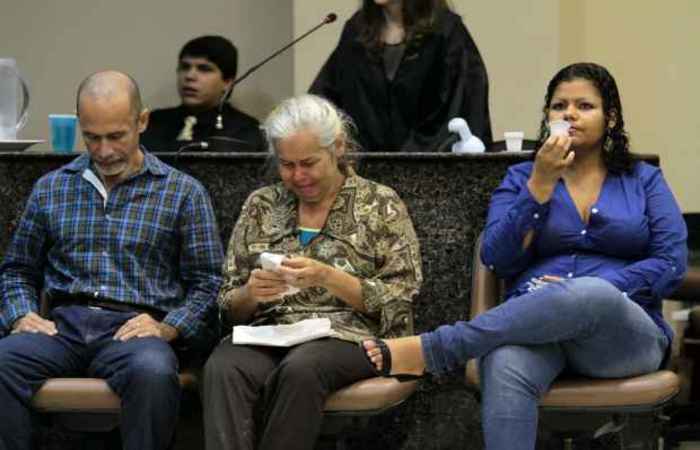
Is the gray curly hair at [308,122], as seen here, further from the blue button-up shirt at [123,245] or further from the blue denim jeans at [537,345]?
the blue denim jeans at [537,345]

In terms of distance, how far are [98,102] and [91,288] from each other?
1.52 ft

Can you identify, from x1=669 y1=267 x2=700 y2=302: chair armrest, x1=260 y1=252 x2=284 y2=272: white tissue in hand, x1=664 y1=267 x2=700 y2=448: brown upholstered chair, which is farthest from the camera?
x1=669 y1=267 x2=700 y2=302: chair armrest

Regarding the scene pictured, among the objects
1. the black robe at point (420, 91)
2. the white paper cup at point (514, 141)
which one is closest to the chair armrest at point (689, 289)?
the black robe at point (420, 91)

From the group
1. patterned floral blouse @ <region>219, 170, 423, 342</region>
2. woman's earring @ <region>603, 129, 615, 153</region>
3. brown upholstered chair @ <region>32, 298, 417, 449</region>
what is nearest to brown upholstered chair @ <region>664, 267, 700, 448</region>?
woman's earring @ <region>603, 129, 615, 153</region>

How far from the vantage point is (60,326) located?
3.04 m

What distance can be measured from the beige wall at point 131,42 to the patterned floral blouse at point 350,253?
8.91 feet

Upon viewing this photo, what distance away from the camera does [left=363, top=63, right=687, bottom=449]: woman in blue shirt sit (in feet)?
8.79

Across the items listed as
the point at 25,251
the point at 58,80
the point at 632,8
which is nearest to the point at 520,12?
the point at 632,8

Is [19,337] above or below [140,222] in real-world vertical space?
below

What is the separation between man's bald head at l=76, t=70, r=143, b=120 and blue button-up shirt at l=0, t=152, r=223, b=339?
167 mm

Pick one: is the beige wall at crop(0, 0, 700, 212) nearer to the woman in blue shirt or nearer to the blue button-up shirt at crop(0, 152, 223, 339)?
the woman in blue shirt

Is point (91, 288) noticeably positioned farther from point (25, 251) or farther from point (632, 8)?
point (632, 8)

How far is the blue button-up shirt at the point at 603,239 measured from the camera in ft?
9.48

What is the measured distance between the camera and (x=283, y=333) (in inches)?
111
